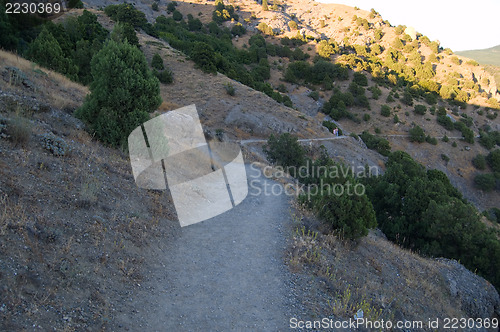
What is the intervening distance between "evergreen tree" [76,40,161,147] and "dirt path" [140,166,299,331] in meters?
4.02

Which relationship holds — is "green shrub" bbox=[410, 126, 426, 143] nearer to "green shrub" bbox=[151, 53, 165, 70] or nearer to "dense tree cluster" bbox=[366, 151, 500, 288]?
"dense tree cluster" bbox=[366, 151, 500, 288]

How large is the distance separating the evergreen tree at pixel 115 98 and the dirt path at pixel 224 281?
402 centimetres

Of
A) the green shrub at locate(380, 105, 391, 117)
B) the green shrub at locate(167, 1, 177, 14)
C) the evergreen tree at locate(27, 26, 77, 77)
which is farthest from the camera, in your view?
the green shrub at locate(167, 1, 177, 14)

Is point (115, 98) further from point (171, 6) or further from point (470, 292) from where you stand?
point (171, 6)

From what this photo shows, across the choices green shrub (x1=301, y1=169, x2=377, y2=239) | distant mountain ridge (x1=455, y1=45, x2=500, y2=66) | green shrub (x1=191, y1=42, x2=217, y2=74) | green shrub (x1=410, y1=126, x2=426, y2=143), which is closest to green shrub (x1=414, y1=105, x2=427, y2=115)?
green shrub (x1=410, y1=126, x2=426, y2=143)

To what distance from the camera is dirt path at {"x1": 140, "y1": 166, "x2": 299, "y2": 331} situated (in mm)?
5012

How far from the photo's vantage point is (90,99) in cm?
1002

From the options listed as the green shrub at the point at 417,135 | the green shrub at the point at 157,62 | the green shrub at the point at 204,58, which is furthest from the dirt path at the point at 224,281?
the green shrub at the point at 417,135

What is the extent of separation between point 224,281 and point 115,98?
6690 mm

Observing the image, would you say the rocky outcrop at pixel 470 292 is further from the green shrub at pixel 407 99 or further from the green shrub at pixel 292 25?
the green shrub at pixel 292 25

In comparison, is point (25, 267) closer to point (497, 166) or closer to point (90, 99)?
point (90, 99)

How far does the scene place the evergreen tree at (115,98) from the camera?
31.9 feet

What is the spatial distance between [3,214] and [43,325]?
205 centimetres

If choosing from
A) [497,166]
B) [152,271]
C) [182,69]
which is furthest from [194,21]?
[152,271]
